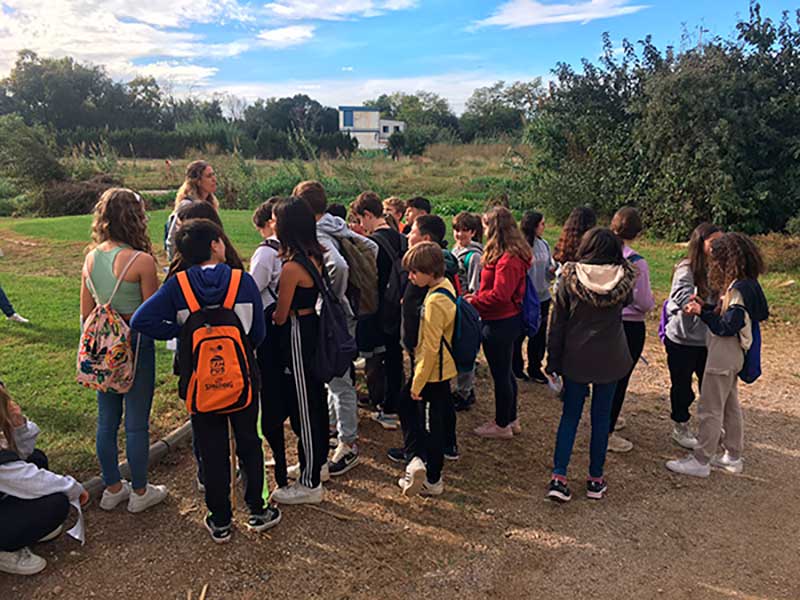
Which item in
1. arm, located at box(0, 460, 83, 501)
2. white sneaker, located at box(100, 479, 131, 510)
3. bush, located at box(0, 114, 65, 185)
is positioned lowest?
white sneaker, located at box(100, 479, 131, 510)

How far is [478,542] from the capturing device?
142 inches

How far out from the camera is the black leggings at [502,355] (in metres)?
4.65

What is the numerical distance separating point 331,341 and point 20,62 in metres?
61.7

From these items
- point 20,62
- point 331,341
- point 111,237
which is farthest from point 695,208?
point 20,62

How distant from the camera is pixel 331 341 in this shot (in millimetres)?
3664

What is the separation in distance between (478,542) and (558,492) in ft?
2.40

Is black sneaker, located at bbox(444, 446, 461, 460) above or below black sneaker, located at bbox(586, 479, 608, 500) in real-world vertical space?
above

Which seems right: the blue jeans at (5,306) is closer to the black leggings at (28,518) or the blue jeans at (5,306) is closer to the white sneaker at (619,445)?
the black leggings at (28,518)

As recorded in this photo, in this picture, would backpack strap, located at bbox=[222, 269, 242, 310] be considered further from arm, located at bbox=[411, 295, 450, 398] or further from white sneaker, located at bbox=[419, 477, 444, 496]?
white sneaker, located at bbox=[419, 477, 444, 496]

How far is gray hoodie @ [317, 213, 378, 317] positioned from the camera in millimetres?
3979

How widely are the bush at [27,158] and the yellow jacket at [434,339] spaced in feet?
80.1

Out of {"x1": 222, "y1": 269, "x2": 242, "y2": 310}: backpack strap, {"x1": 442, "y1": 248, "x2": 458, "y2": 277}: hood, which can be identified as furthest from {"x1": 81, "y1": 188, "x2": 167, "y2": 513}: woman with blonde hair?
{"x1": 442, "y1": 248, "x2": 458, "y2": 277}: hood

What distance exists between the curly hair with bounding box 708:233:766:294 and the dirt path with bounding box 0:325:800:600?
1512 millimetres

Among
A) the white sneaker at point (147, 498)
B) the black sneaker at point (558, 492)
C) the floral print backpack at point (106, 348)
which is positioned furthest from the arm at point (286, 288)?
the black sneaker at point (558, 492)
